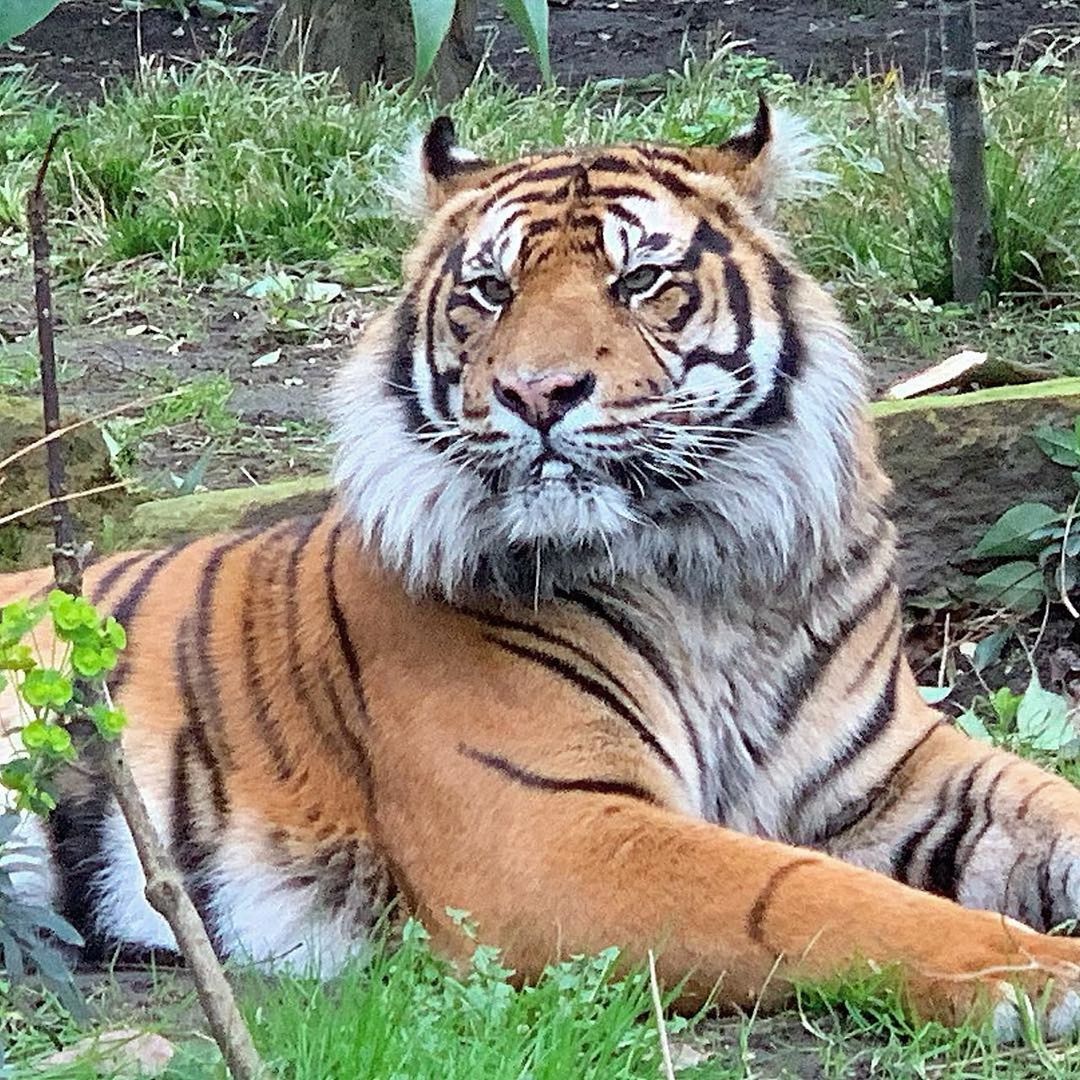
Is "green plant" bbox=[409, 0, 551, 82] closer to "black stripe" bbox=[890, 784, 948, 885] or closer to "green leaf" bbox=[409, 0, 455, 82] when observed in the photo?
"green leaf" bbox=[409, 0, 455, 82]

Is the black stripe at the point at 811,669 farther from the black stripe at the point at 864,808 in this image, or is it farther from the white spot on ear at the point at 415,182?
the white spot on ear at the point at 415,182

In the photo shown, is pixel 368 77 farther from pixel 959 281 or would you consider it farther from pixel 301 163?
pixel 959 281

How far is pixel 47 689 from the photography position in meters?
1.52

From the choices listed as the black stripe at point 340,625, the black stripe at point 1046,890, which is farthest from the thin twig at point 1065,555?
the black stripe at point 340,625

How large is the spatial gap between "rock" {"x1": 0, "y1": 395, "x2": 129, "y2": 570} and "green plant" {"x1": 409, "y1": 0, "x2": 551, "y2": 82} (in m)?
3.47

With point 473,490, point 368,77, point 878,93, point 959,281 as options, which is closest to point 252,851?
point 473,490

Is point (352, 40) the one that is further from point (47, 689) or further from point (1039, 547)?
point (47, 689)

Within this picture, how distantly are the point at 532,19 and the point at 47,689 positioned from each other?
0.85m

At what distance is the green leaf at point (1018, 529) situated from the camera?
13.3 feet

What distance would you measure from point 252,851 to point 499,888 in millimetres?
508

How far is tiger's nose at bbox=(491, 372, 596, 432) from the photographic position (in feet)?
8.57

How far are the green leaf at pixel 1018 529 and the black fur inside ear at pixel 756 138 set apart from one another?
1.39 metres

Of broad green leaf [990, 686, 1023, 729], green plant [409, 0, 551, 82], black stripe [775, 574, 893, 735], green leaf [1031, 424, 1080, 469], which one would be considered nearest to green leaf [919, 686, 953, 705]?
broad green leaf [990, 686, 1023, 729]

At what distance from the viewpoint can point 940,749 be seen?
3020 mm
